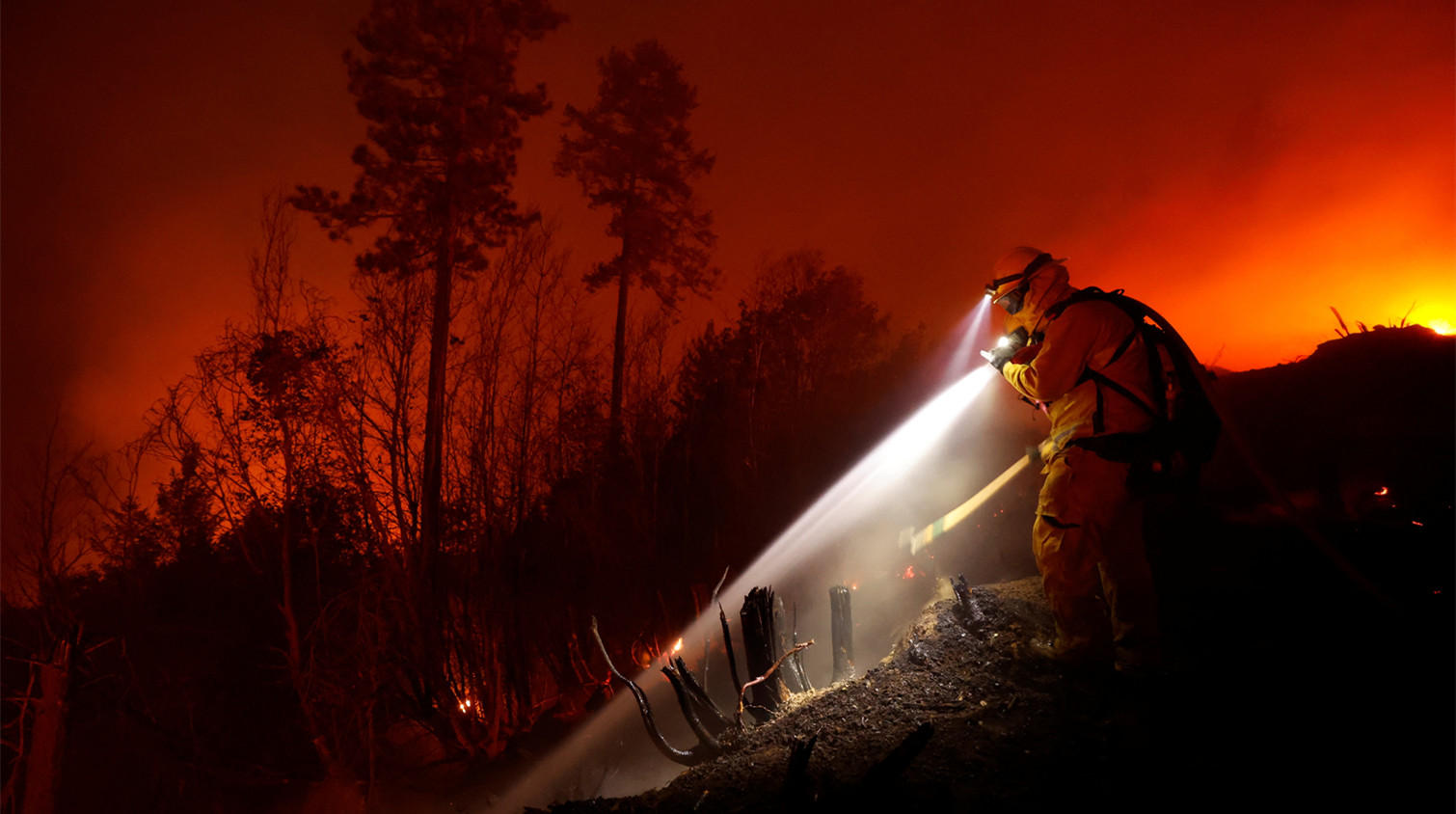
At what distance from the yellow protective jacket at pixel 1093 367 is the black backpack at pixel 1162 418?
0.07 feet

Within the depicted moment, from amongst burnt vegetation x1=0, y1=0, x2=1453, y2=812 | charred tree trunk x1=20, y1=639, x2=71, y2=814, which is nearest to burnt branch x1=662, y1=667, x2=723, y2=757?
burnt vegetation x1=0, y1=0, x2=1453, y2=812

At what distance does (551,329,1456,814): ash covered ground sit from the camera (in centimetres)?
254

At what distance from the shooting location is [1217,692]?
3080mm

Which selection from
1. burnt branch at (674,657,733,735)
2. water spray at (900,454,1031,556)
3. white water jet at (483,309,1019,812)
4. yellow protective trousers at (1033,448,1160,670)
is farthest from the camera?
white water jet at (483,309,1019,812)

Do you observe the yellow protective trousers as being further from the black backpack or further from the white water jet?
the white water jet

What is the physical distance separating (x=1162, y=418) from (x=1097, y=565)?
0.89 m

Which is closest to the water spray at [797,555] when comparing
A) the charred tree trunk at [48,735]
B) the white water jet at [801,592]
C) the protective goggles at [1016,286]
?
the white water jet at [801,592]

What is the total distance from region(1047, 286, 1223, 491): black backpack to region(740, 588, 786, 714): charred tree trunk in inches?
109

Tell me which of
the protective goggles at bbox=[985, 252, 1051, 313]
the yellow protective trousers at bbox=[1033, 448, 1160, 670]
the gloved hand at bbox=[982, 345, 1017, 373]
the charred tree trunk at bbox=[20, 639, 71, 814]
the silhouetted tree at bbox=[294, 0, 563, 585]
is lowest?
the charred tree trunk at bbox=[20, 639, 71, 814]

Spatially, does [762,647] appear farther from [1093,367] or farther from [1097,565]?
[1093,367]

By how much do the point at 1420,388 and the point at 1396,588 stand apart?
2.75m

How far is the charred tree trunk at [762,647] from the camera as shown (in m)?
5.00

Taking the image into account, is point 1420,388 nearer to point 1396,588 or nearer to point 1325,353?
point 1325,353

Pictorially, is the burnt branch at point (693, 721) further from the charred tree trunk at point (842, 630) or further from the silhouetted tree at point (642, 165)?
the silhouetted tree at point (642, 165)
